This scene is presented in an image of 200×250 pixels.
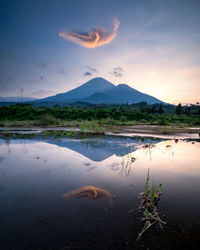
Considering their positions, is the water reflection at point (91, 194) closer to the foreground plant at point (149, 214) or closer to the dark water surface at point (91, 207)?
the dark water surface at point (91, 207)

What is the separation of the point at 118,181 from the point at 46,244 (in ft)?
8.66

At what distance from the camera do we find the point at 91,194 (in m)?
3.76

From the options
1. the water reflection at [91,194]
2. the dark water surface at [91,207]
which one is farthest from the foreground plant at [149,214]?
the water reflection at [91,194]

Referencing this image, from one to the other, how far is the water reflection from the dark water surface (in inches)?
5.2

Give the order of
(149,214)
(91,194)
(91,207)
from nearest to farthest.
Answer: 1. (149,214)
2. (91,207)
3. (91,194)

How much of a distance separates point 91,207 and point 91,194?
1.92 feet

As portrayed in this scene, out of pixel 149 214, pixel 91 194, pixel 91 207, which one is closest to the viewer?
pixel 149 214

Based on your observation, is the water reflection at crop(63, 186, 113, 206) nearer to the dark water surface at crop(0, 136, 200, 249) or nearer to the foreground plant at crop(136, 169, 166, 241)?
the dark water surface at crop(0, 136, 200, 249)

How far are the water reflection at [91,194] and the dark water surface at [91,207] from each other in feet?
0.44

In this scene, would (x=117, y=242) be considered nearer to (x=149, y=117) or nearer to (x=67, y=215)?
(x=67, y=215)

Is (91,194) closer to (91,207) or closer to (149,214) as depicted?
(91,207)

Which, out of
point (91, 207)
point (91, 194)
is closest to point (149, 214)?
point (91, 207)

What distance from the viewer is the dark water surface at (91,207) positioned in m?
2.36

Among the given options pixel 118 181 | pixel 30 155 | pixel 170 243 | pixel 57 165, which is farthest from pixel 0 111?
pixel 170 243
